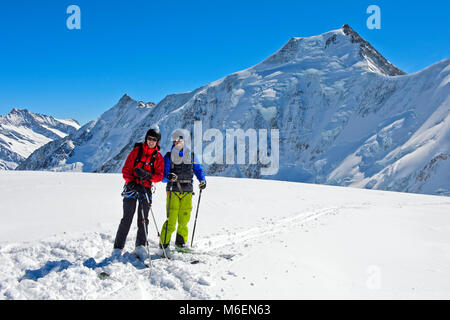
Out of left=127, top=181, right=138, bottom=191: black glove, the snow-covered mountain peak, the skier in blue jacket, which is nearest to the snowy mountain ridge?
the snow-covered mountain peak

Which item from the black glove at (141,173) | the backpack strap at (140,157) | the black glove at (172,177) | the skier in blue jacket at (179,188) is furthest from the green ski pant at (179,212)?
the black glove at (141,173)

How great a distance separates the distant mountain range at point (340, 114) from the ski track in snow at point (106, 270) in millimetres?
28510

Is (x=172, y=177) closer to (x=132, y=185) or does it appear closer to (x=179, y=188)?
(x=179, y=188)

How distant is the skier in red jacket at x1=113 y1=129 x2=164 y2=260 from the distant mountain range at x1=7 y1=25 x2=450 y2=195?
94.8 feet

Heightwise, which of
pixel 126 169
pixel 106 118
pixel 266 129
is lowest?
pixel 126 169

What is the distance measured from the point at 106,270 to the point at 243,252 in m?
2.31

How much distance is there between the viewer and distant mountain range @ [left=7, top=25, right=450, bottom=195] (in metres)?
31.6

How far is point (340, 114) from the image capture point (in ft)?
161

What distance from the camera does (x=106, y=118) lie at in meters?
140

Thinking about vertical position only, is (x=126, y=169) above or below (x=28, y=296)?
above

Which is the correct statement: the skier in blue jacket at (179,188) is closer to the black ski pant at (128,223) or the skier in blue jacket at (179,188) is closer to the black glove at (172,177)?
the black glove at (172,177)
